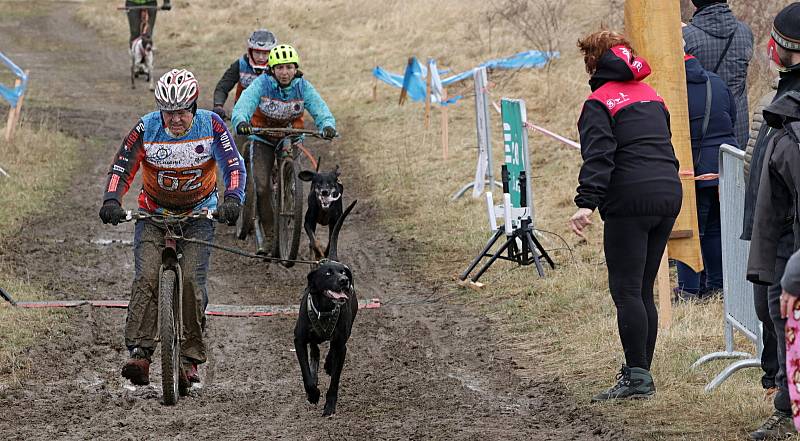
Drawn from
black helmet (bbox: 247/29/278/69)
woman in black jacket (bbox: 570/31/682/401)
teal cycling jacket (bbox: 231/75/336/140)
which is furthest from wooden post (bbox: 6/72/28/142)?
woman in black jacket (bbox: 570/31/682/401)

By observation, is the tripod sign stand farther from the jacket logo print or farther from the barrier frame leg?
the jacket logo print

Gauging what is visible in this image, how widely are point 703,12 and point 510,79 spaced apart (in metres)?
10.4

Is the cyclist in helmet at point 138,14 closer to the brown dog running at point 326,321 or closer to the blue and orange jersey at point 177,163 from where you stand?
the blue and orange jersey at point 177,163

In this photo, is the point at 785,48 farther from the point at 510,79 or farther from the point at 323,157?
the point at 510,79

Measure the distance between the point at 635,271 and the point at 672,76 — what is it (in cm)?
180

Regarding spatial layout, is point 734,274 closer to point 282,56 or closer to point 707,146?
point 707,146

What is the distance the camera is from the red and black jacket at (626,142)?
254 inches

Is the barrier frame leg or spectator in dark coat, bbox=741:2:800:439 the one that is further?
the barrier frame leg

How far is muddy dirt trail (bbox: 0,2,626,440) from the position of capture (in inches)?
263

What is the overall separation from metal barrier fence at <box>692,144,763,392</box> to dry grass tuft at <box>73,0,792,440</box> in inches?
5.2

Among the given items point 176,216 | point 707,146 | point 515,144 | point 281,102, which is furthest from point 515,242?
point 176,216

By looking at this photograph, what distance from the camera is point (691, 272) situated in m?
9.02

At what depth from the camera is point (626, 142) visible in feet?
21.4

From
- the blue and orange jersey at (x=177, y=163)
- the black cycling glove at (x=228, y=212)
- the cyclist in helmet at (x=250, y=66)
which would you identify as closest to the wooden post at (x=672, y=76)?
the blue and orange jersey at (x=177, y=163)
